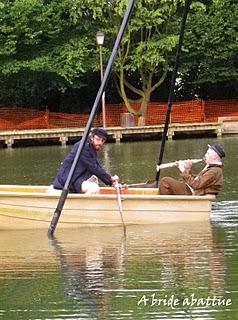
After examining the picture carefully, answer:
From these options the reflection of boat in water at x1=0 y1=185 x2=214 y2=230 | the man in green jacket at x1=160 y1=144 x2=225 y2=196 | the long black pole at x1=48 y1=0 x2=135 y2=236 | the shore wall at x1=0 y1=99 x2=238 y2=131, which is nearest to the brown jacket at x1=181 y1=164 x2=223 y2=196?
the man in green jacket at x1=160 y1=144 x2=225 y2=196

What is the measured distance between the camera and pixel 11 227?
13586 mm

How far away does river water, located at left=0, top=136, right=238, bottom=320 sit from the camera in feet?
28.0

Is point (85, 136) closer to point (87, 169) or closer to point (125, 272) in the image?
point (87, 169)

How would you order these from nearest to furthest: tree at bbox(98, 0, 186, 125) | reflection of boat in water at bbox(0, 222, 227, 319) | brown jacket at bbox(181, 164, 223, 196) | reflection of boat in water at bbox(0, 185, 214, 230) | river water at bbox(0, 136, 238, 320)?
river water at bbox(0, 136, 238, 320), reflection of boat in water at bbox(0, 222, 227, 319), reflection of boat in water at bbox(0, 185, 214, 230), brown jacket at bbox(181, 164, 223, 196), tree at bbox(98, 0, 186, 125)

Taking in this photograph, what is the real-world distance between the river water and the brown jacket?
51cm

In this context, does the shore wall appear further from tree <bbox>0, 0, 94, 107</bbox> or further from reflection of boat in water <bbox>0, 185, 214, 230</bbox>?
reflection of boat in water <bbox>0, 185, 214, 230</bbox>

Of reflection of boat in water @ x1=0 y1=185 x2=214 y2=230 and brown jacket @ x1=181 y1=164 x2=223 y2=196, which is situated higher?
brown jacket @ x1=181 y1=164 x2=223 y2=196

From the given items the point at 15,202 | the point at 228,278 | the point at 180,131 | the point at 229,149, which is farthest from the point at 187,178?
the point at 180,131

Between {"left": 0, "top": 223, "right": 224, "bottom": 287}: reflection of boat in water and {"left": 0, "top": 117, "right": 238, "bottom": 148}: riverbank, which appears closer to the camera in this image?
{"left": 0, "top": 223, "right": 224, "bottom": 287}: reflection of boat in water

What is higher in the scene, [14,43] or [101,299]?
[14,43]

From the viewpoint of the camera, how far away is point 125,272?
33.5 ft

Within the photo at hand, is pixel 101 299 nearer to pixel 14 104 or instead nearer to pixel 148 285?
pixel 148 285

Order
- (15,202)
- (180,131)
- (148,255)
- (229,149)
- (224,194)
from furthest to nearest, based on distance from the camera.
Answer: (180,131) → (229,149) → (224,194) → (15,202) → (148,255)

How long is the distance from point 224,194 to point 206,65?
26353 millimetres
